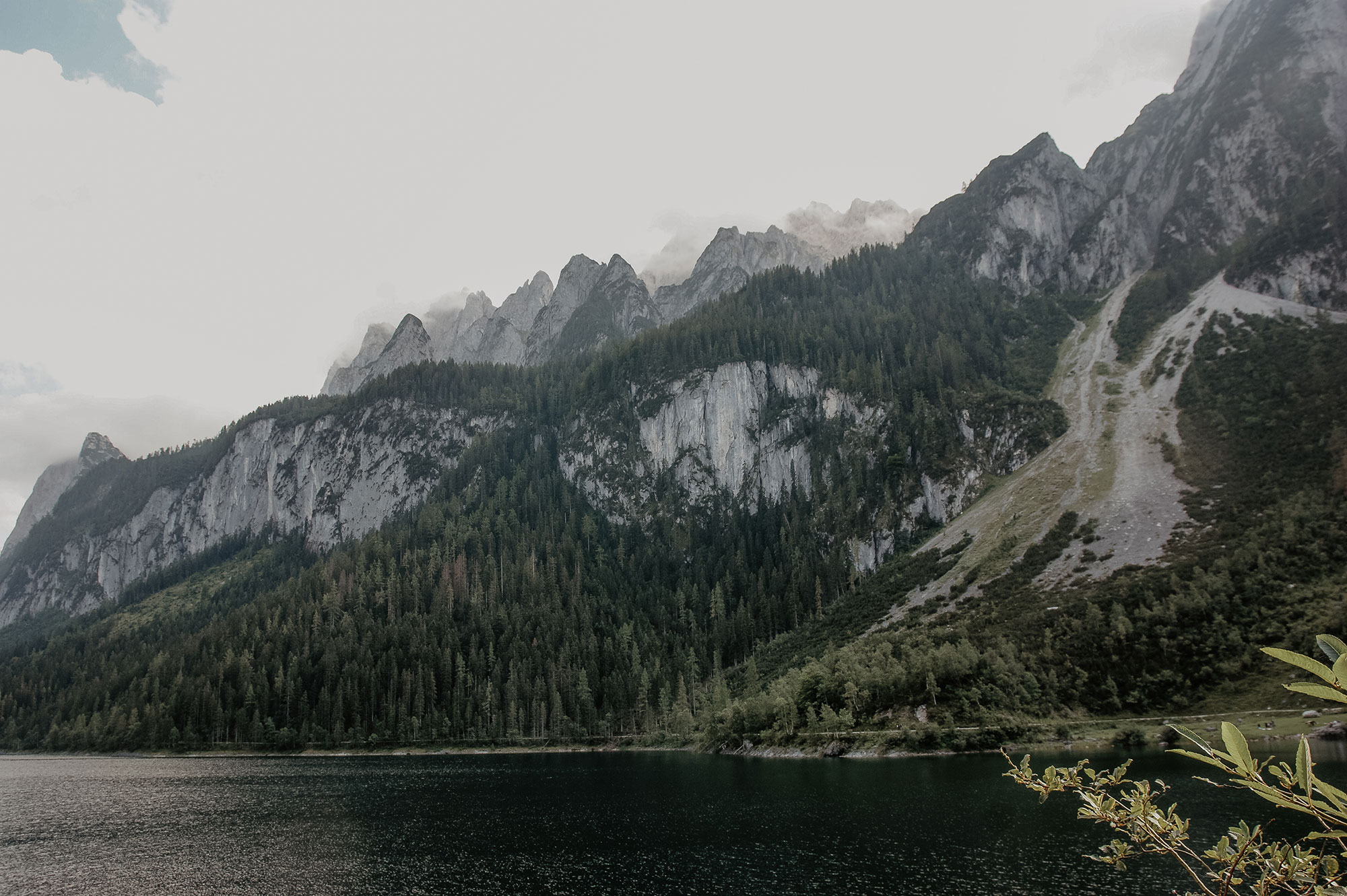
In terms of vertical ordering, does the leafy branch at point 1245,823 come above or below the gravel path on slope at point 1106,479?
below

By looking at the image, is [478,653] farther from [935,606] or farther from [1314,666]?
[1314,666]

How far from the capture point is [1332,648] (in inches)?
203

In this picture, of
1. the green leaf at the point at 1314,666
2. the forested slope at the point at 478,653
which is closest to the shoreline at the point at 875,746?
the forested slope at the point at 478,653

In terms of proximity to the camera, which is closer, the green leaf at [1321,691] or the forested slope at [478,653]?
the green leaf at [1321,691]

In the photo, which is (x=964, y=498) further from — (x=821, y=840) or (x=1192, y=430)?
(x=821, y=840)

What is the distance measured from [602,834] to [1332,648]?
6023 centimetres

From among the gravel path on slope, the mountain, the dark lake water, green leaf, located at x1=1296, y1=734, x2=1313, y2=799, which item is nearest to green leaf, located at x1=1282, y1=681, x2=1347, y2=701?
green leaf, located at x1=1296, y1=734, x2=1313, y2=799

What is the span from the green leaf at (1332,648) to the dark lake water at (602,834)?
138 ft

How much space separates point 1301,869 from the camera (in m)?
6.73

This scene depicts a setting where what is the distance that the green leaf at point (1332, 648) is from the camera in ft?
16.3

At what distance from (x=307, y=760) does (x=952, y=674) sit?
368ft

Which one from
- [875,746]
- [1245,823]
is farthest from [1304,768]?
[875,746]

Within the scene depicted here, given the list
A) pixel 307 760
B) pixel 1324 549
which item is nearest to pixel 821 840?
pixel 1324 549

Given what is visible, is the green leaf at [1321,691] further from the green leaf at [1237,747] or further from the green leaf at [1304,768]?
the green leaf at [1237,747]
